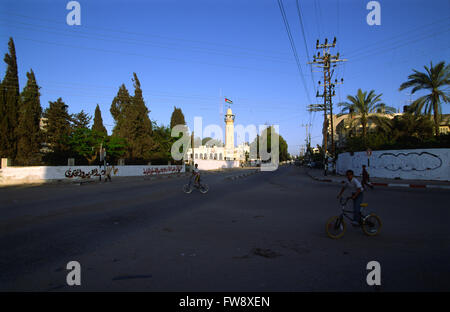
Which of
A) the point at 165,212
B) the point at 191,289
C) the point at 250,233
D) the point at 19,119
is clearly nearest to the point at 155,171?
the point at 19,119

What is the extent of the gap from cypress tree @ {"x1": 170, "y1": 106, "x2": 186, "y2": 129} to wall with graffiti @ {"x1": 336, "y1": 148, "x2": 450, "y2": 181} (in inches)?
1649

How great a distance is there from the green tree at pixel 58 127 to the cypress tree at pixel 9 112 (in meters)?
4.24

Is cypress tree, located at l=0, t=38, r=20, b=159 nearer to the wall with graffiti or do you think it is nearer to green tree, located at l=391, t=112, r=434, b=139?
the wall with graffiti

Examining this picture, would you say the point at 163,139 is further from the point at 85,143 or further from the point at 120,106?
the point at 85,143

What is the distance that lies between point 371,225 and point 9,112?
33.1 meters

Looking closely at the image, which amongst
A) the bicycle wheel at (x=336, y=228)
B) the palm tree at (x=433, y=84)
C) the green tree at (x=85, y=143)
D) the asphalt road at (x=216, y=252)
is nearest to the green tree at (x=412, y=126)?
the palm tree at (x=433, y=84)

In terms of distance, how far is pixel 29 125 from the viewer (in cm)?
2780

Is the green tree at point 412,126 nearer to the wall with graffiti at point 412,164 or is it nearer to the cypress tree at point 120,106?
the wall with graffiti at point 412,164

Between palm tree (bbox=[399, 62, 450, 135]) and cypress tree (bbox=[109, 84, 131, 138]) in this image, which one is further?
cypress tree (bbox=[109, 84, 131, 138])

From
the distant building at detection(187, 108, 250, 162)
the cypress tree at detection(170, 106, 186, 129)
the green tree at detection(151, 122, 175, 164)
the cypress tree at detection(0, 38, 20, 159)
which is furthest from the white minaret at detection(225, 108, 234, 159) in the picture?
the cypress tree at detection(0, 38, 20, 159)

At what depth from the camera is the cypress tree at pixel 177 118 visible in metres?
60.5

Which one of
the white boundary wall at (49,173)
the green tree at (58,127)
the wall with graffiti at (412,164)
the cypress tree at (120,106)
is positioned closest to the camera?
the wall with graffiti at (412,164)

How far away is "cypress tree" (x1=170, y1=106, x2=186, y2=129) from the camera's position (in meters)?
60.5

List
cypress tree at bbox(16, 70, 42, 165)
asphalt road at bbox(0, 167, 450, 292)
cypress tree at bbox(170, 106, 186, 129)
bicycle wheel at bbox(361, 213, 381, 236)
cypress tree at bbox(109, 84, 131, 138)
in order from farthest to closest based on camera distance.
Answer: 1. cypress tree at bbox(170, 106, 186, 129)
2. cypress tree at bbox(109, 84, 131, 138)
3. cypress tree at bbox(16, 70, 42, 165)
4. bicycle wheel at bbox(361, 213, 381, 236)
5. asphalt road at bbox(0, 167, 450, 292)
